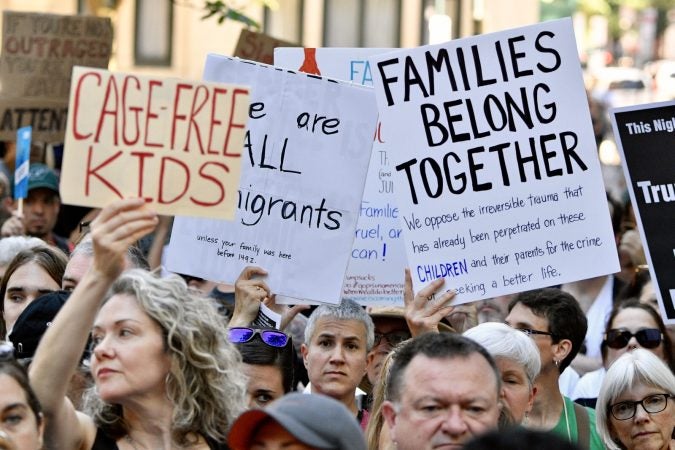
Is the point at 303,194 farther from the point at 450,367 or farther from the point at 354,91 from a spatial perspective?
the point at 450,367

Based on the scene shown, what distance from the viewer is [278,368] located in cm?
611

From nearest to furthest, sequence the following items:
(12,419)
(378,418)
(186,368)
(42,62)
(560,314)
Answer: (12,419) < (186,368) < (378,418) < (560,314) < (42,62)

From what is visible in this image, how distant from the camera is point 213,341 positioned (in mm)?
5070

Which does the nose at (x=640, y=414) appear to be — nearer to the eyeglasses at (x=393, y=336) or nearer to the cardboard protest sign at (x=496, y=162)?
the cardboard protest sign at (x=496, y=162)

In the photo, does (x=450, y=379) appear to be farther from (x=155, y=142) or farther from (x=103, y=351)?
(x=155, y=142)

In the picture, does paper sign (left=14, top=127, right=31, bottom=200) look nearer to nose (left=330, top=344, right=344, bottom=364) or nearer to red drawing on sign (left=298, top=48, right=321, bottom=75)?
red drawing on sign (left=298, top=48, right=321, bottom=75)

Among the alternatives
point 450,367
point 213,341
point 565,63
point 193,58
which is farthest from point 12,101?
point 193,58

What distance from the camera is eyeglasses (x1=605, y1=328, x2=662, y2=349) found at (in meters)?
7.48

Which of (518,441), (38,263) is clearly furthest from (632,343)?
(518,441)

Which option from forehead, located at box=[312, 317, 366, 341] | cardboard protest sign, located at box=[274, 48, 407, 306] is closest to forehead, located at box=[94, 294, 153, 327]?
forehead, located at box=[312, 317, 366, 341]

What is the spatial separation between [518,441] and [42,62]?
7.77 metres

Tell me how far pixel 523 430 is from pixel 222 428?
6.35 feet

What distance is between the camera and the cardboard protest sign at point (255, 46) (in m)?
9.86

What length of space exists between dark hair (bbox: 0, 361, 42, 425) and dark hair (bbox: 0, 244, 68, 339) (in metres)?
2.59
